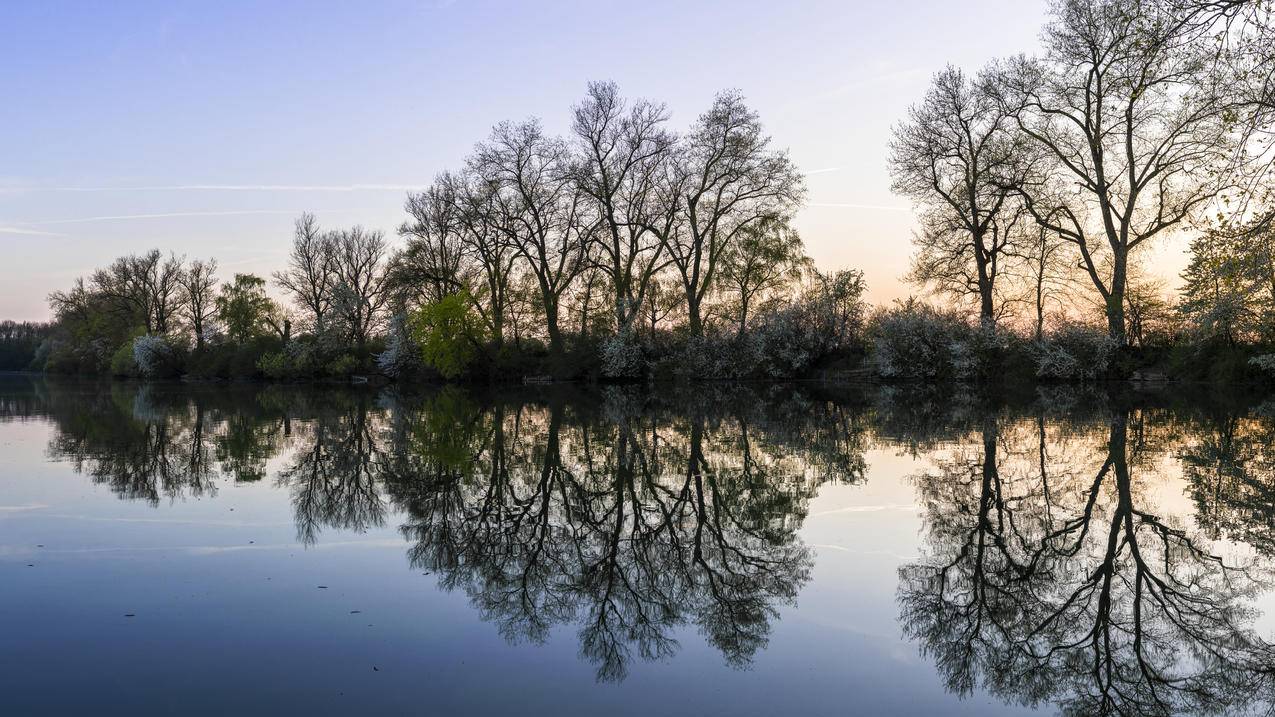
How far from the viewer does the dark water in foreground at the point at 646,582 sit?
3.99m

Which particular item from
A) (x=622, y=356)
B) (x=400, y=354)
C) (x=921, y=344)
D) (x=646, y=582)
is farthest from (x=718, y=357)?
(x=646, y=582)

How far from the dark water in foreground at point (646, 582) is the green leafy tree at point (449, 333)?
29507 mm

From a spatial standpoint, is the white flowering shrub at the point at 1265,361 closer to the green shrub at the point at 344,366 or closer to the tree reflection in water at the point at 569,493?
the tree reflection in water at the point at 569,493

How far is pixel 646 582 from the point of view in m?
5.73

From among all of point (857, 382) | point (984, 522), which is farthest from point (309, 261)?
point (984, 522)

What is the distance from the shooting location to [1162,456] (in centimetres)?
1117

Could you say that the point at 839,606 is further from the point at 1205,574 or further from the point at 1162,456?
the point at 1162,456

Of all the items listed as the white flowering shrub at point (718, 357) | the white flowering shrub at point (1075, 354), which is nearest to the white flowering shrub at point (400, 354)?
the white flowering shrub at point (718, 357)

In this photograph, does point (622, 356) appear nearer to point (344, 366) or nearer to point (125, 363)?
point (344, 366)

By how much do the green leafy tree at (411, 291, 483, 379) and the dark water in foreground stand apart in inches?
1162

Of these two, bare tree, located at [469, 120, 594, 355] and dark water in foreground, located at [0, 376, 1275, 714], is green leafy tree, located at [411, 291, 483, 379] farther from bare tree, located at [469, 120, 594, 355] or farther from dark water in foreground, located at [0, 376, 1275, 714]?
dark water in foreground, located at [0, 376, 1275, 714]

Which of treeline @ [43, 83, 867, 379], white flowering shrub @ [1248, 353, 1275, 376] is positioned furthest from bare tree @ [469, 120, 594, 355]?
white flowering shrub @ [1248, 353, 1275, 376]

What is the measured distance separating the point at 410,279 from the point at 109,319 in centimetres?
4296

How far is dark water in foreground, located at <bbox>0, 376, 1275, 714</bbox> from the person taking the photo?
13.1 feet
